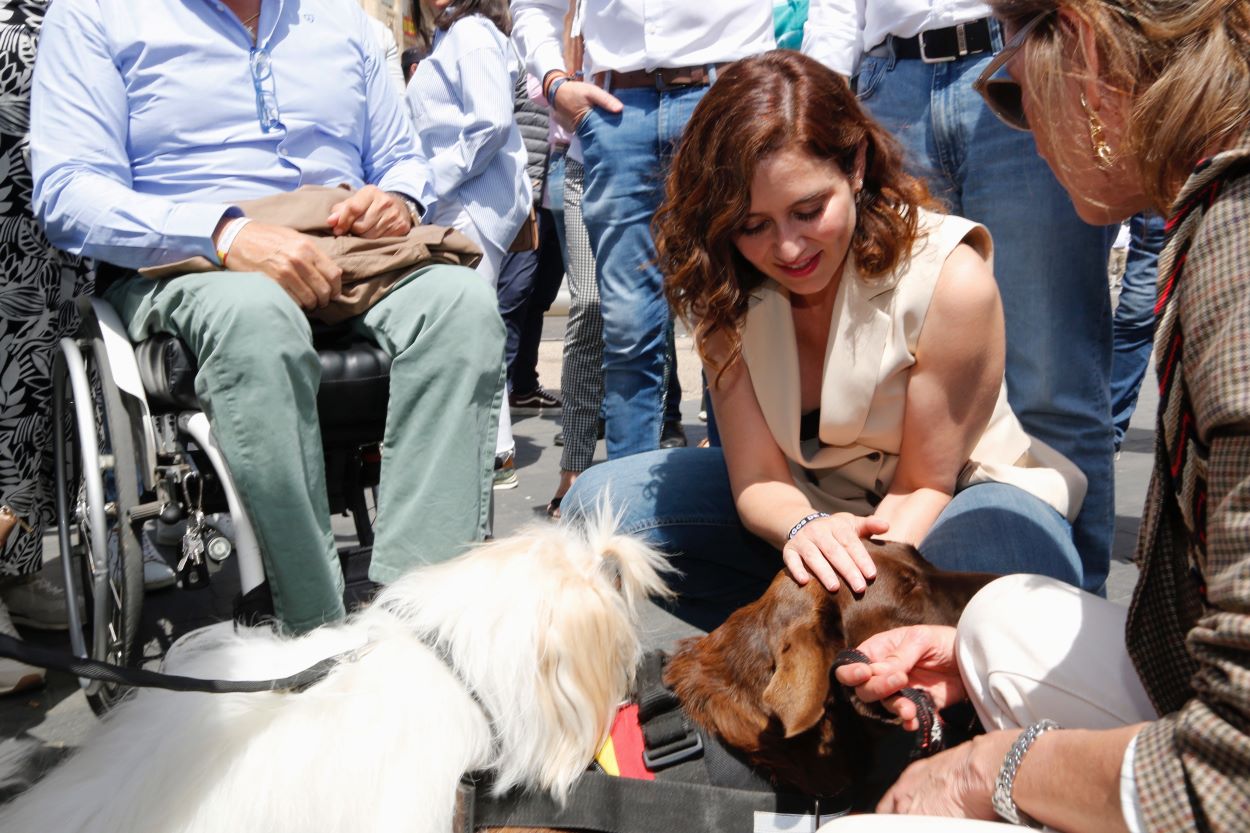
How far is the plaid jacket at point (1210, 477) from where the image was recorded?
1.17 metres

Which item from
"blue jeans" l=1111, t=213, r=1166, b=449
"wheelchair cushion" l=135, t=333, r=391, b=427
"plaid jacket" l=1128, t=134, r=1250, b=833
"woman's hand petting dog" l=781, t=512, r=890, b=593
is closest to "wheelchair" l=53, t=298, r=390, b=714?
"wheelchair cushion" l=135, t=333, r=391, b=427

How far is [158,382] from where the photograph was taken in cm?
270

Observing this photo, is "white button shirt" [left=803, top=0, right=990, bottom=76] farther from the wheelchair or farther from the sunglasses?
the wheelchair

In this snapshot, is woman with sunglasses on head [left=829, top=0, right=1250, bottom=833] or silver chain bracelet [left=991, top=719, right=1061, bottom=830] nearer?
woman with sunglasses on head [left=829, top=0, right=1250, bottom=833]

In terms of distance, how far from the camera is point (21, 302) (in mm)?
3160

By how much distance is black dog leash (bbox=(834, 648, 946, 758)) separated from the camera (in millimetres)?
1772

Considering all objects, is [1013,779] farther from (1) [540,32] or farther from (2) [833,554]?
(1) [540,32]

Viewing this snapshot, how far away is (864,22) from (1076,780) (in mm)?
2675

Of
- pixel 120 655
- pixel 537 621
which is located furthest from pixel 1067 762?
pixel 120 655

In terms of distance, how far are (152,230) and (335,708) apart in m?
1.52

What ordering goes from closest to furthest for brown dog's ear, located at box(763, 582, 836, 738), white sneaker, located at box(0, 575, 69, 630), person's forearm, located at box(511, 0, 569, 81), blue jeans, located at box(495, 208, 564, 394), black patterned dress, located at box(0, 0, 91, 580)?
1. brown dog's ear, located at box(763, 582, 836, 738)
2. black patterned dress, located at box(0, 0, 91, 580)
3. white sneaker, located at box(0, 575, 69, 630)
4. person's forearm, located at box(511, 0, 569, 81)
5. blue jeans, located at box(495, 208, 564, 394)

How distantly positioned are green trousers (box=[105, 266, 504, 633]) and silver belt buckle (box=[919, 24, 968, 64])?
4.72 feet

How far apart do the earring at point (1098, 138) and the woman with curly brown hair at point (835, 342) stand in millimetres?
873

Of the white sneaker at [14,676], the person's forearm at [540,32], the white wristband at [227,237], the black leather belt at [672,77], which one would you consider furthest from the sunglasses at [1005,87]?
the white sneaker at [14,676]
